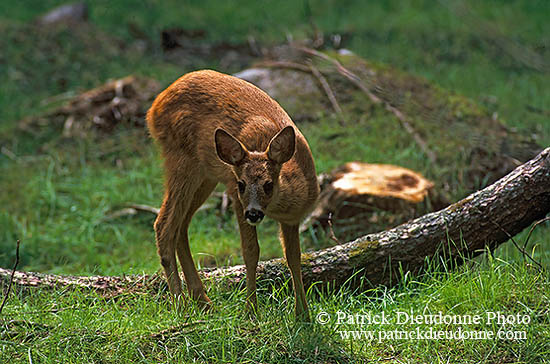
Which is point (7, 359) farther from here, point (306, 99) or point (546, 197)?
point (306, 99)

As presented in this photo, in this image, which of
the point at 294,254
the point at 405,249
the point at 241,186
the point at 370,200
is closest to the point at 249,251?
the point at 294,254

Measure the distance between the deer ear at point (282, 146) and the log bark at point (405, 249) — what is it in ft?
3.87

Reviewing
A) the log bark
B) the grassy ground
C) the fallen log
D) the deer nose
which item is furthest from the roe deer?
the fallen log

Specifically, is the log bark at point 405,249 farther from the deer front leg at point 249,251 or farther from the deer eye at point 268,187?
the deer eye at point 268,187

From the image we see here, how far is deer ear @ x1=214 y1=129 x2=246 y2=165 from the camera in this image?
351 cm

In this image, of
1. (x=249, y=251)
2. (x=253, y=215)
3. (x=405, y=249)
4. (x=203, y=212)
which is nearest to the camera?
(x=253, y=215)

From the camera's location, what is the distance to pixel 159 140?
14.6 feet

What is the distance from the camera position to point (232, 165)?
3.61 m

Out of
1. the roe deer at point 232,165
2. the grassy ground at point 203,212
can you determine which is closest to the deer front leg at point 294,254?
the roe deer at point 232,165

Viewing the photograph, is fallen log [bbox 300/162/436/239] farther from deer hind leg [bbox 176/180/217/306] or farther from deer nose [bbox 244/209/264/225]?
deer nose [bbox 244/209/264/225]

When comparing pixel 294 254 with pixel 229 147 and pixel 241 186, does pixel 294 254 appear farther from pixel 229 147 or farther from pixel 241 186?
pixel 229 147

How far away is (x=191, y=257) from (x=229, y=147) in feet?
4.01

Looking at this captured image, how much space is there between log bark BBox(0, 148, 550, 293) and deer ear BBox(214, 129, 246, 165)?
1172 millimetres

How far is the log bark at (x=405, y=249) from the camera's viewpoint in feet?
14.4
